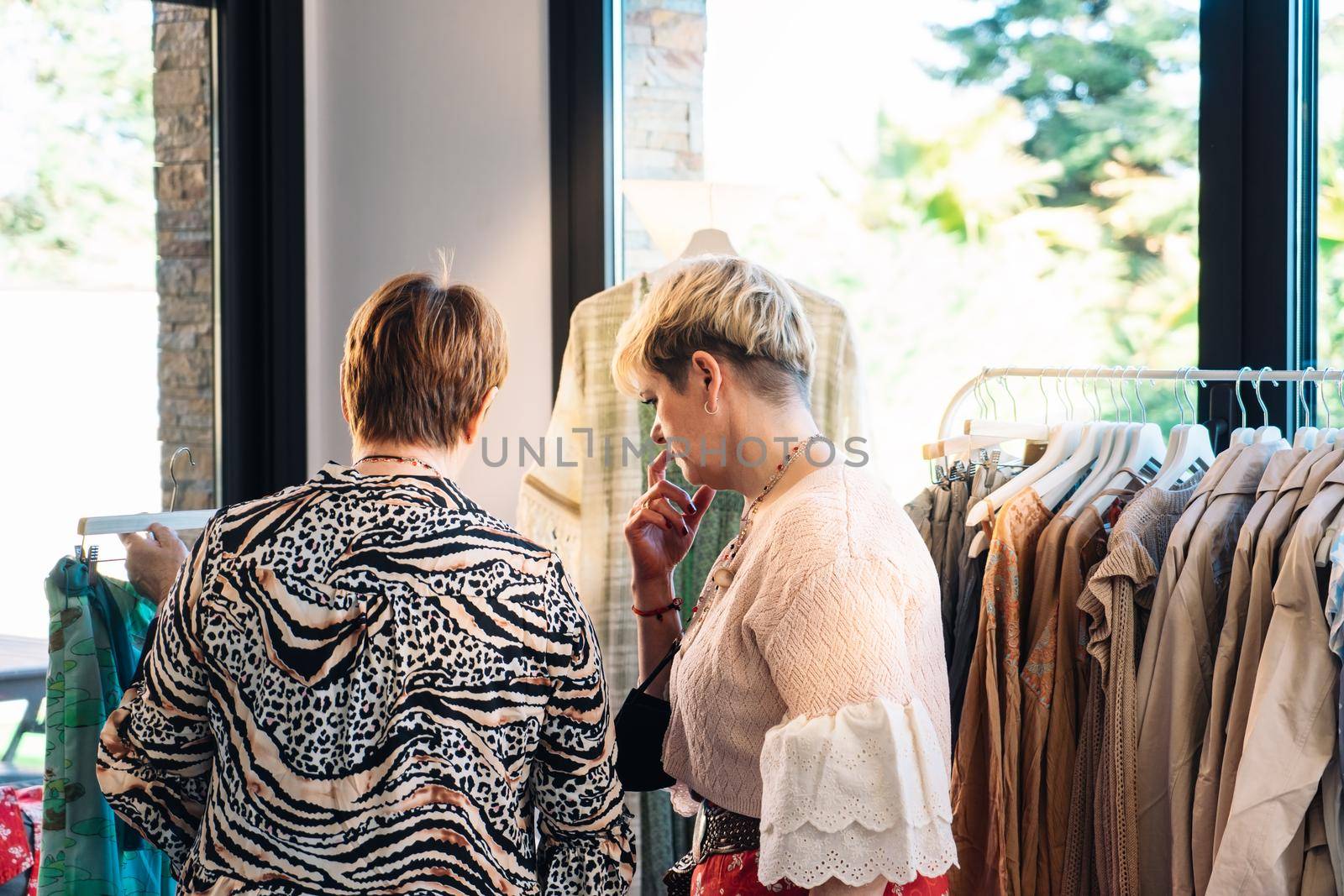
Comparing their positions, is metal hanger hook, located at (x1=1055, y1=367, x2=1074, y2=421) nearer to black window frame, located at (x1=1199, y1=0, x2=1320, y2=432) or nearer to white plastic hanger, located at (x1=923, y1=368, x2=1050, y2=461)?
white plastic hanger, located at (x1=923, y1=368, x2=1050, y2=461)

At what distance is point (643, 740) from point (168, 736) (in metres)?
0.57

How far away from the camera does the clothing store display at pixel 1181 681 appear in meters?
1.59

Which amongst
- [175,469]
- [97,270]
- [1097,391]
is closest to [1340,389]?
[1097,391]

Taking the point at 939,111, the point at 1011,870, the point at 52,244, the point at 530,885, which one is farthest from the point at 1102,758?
the point at 52,244

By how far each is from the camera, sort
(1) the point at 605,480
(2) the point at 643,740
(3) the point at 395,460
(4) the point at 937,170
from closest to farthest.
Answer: (3) the point at 395,460, (2) the point at 643,740, (1) the point at 605,480, (4) the point at 937,170

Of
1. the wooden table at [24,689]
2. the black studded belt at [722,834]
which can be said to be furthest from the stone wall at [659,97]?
the black studded belt at [722,834]

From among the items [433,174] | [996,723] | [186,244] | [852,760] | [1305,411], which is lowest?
[996,723]

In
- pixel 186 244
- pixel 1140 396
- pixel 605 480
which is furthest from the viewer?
pixel 186 244

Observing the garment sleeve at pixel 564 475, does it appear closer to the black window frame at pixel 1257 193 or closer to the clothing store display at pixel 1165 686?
the clothing store display at pixel 1165 686

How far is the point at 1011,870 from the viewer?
1747 mm

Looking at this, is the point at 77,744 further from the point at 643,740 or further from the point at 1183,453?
the point at 1183,453

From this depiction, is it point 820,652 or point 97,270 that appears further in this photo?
point 97,270

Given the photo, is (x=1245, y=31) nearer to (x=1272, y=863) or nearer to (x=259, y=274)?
(x=1272, y=863)

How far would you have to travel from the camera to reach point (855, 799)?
1.18m
